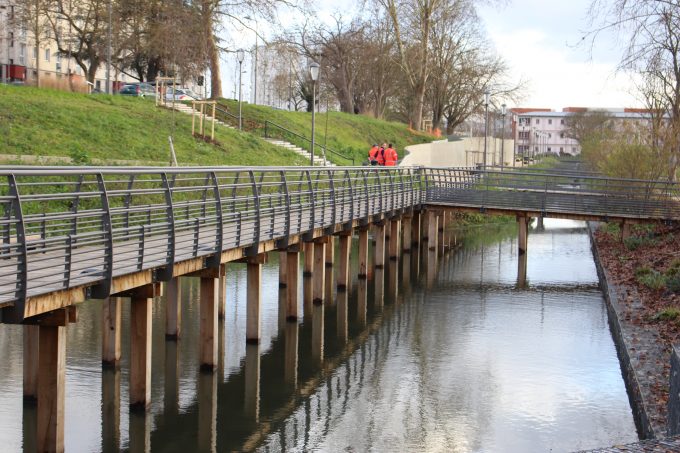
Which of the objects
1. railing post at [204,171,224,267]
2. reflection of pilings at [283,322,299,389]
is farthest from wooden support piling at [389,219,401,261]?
railing post at [204,171,224,267]

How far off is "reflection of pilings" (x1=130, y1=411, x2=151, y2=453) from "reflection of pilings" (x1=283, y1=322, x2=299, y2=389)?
128 inches

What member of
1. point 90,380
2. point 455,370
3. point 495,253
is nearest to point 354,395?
point 455,370

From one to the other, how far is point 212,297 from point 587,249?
77.8 ft

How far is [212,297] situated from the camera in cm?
1534

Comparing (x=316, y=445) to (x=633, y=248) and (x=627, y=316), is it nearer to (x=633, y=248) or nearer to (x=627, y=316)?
(x=627, y=316)

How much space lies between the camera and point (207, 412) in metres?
14.3

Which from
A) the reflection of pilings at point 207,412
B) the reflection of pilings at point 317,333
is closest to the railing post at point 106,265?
the reflection of pilings at point 207,412

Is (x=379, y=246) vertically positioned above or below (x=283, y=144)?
below

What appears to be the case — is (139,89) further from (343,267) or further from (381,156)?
(343,267)

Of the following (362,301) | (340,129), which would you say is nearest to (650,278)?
(362,301)

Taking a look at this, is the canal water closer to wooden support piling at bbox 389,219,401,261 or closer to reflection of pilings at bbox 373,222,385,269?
reflection of pilings at bbox 373,222,385,269

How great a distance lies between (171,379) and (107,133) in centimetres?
1668

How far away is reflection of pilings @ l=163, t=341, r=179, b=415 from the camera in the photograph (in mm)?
14320

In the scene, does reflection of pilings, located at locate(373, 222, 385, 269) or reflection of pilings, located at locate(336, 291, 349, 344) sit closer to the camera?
reflection of pilings, located at locate(336, 291, 349, 344)
